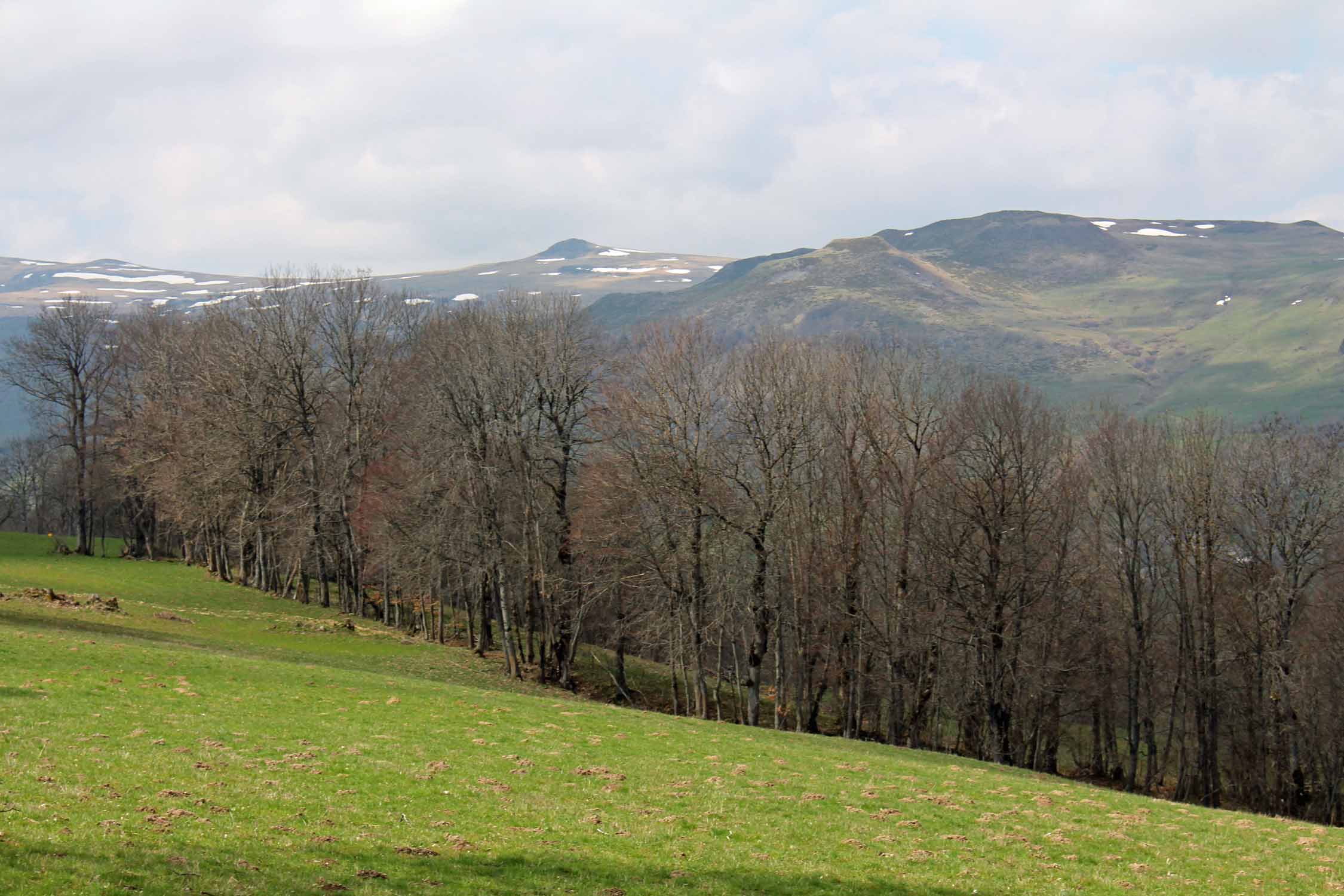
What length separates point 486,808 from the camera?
1684 centimetres

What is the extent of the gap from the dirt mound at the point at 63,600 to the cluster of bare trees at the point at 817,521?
13.0m

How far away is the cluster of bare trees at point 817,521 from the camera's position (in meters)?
48.5

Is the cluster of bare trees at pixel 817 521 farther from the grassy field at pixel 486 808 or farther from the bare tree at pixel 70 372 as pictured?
the bare tree at pixel 70 372

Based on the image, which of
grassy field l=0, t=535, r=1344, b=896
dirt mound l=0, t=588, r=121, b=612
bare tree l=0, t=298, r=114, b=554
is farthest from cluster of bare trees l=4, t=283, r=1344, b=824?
bare tree l=0, t=298, r=114, b=554

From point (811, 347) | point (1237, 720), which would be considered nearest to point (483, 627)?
point (811, 347)

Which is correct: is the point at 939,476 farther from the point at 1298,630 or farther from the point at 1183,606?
the point at 1298,630

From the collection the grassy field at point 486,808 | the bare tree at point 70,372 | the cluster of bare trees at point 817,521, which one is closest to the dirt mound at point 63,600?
the grassy field at point 486,808

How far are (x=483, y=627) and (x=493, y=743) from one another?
34092 millimetres

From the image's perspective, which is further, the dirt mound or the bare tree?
the bare tree

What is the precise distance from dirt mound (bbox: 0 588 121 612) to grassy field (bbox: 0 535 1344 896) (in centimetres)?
1243

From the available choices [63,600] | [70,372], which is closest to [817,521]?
[63,600]

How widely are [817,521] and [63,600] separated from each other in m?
35.6

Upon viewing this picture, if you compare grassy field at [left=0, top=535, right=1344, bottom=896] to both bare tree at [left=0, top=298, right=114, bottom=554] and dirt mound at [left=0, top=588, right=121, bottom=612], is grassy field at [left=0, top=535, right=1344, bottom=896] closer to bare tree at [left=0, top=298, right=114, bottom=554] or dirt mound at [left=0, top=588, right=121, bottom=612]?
dirt mound at [left=0, top=588, right=121, bottom=612]

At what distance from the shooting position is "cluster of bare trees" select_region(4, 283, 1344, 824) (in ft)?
159
